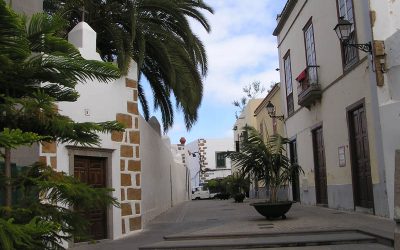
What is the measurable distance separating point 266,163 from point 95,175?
4.44 m

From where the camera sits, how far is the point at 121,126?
14.4 ft

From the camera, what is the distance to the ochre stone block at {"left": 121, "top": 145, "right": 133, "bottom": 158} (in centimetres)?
1172

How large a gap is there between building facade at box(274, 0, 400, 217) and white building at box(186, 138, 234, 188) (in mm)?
35440

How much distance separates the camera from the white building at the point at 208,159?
56.2 meters

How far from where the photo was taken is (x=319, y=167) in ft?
55.5

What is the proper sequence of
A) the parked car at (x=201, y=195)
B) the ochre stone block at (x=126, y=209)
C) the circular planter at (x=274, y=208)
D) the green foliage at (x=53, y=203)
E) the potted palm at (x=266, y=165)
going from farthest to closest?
the parked car at (x=201, y=195) < the potted palm at (x=266, y=165) < the circular planter at (x=274, y=208) < the ochre stone block at (x=126, y=209) < the green foliage at (x=53, y=203)

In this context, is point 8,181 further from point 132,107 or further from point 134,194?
point 132,107

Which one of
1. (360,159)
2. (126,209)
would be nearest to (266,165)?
(360,159)

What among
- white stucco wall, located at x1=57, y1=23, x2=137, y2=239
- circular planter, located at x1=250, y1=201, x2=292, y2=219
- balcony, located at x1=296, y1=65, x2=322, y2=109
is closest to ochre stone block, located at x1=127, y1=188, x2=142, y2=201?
white stucco wall, located at x1=57, y1=23, x2=137, y2=239

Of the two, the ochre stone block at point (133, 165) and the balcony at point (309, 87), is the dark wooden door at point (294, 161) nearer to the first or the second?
the balcony at point (309, 87)

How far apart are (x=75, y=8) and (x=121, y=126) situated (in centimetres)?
1011

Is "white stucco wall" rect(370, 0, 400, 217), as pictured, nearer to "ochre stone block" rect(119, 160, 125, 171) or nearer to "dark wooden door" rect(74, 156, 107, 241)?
"ochre stone block" rect(119, 160, 125, 171)

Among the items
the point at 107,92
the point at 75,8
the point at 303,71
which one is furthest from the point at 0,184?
the point at 303,71

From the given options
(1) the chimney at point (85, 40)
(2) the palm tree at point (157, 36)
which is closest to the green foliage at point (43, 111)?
(1) the chimney at point (85, 40)
